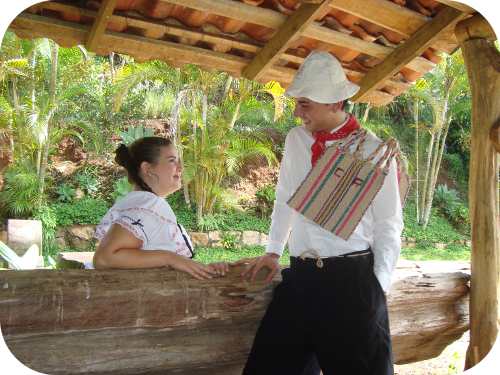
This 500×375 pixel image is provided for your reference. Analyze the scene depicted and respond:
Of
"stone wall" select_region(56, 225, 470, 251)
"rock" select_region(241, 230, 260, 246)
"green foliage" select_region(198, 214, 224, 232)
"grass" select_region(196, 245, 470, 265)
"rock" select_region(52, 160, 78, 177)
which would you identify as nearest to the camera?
"grass" select_region(196, 245, 470, 265)

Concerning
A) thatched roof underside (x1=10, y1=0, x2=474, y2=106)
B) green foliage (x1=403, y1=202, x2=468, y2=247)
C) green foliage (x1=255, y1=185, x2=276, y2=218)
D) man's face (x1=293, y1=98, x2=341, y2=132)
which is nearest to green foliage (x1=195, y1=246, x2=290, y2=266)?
green foliage (x1=255, y1=185, x2=276, y2=218)

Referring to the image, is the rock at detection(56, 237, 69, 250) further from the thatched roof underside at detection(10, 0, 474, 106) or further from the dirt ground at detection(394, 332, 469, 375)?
the thatched roof underside at detection(10, 0, 474, 106)

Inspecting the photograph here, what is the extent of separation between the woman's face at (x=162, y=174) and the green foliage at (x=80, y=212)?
8163mm

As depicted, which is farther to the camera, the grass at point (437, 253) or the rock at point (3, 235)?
the grass at point (437, 253)

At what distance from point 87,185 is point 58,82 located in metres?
2.32

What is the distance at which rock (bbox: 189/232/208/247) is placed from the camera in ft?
34.9

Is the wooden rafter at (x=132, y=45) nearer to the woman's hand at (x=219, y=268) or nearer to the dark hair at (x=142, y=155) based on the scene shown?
the dark hair at (x=142, y=155)

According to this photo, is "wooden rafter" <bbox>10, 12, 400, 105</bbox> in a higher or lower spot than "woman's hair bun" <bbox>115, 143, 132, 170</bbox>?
higher

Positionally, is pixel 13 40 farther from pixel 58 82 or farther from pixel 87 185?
pixel 87 185

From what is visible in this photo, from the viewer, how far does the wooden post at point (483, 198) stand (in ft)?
10.9

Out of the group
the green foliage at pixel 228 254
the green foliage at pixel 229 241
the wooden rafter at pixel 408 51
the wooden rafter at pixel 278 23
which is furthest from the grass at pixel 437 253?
the wooden rafter at pixel 278 23

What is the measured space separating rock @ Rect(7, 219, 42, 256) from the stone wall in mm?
2321

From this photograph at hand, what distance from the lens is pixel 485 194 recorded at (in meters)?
3.42

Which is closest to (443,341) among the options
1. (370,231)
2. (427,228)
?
(370,231)
